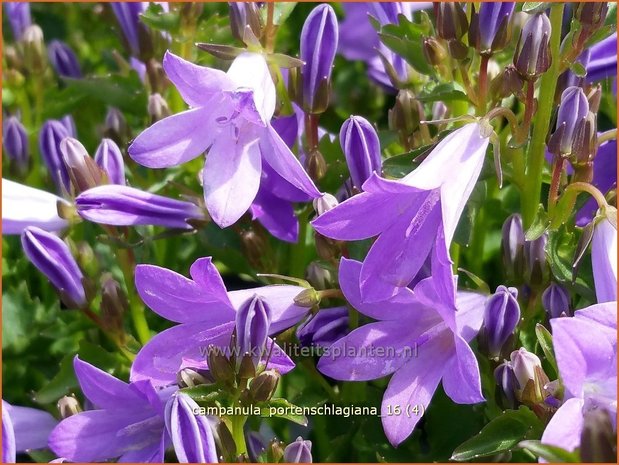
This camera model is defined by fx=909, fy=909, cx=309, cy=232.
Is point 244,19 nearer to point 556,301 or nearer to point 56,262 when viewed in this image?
point 56,262

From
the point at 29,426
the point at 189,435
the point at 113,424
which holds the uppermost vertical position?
the point at 189,435

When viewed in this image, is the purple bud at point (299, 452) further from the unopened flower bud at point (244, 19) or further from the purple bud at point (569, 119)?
the unopened flower bud at point (244, 19)

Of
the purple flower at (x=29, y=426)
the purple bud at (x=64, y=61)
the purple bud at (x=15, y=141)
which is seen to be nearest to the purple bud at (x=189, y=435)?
the purple flower at (x=29, y=426)

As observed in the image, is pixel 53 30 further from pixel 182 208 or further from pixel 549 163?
pixel 549 163

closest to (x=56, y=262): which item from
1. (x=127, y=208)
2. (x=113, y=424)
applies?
(x=127, y=208)

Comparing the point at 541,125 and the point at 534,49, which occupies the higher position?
the point at 534,49

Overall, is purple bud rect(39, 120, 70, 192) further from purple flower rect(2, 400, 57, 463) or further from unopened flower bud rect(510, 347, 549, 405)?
unopened flower bud rect(510, 347, 549, 405)

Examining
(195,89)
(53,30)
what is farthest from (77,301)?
(53,30)
